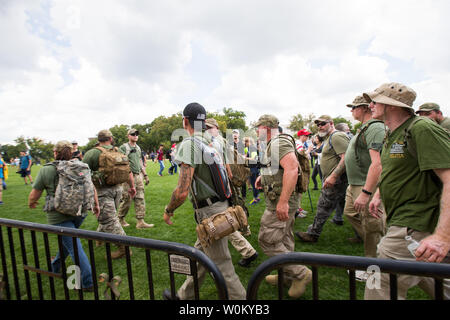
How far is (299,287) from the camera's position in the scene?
9.20 feet

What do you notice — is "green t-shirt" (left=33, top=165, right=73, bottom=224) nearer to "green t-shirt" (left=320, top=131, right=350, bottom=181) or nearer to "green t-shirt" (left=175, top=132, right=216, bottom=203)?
"green t-shirt" (left=175, top=132, right=216, bottom=203)

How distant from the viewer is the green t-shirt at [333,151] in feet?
12.9

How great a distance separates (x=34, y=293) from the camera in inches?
123

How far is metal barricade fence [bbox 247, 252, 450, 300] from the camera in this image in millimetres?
1080

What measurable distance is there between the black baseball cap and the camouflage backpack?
186cm

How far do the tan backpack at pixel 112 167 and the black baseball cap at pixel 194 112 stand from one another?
2.12 meters

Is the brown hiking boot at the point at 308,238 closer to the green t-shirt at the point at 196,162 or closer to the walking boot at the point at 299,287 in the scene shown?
the walking boot at the point at 299,287

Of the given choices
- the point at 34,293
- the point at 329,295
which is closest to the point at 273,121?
the point at 329,295

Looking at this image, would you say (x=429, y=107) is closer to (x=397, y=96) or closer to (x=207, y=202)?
(x=397, y=96)

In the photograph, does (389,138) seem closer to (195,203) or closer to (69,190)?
(195,203)

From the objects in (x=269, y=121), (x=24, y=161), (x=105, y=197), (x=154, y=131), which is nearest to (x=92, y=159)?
(x=105, y=197)

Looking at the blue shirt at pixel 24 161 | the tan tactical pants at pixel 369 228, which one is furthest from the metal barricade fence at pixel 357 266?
the blue shirt at pixel 24 161

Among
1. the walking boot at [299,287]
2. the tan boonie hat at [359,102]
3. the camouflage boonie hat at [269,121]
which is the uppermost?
the tan boonie hat at [359,102]

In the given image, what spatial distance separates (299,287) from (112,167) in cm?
335
